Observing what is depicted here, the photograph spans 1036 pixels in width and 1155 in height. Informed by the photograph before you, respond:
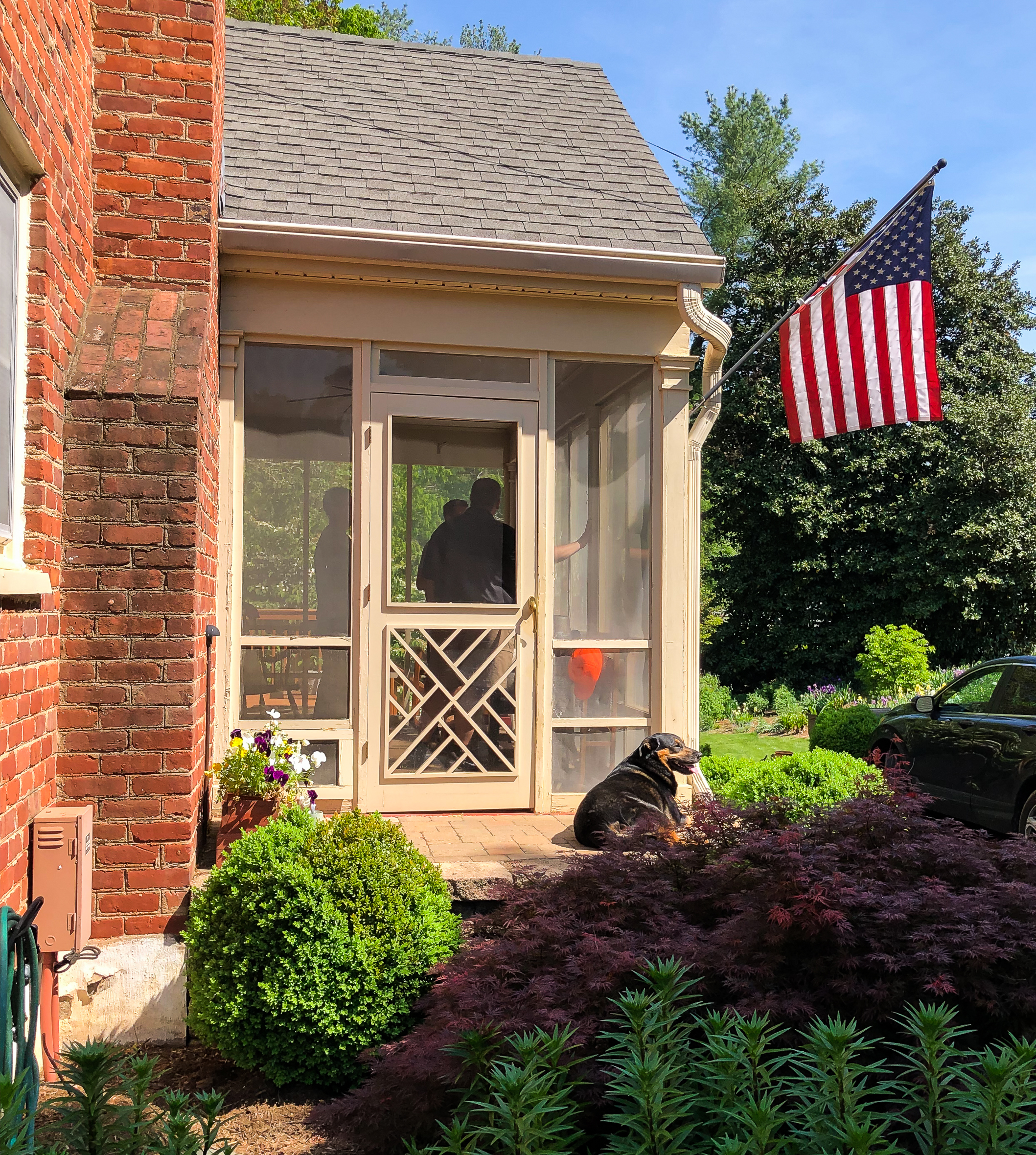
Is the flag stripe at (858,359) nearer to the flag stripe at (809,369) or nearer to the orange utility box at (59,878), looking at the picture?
the flag stripe at (809,369)

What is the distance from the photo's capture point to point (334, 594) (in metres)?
6.29

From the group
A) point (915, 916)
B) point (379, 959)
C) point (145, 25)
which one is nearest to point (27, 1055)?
point (379, 959)

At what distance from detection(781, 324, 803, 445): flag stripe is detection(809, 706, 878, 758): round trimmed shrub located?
527cm

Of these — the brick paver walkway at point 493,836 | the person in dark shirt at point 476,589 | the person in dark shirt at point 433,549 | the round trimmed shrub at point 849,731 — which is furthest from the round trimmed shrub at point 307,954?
the round trimmed shrub at point 849,731

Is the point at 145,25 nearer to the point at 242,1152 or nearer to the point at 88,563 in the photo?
the point at 88,563

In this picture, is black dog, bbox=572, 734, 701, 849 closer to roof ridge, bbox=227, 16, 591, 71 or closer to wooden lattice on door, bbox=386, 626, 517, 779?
wooden lattice on door, bbox=386, 626, 517, 779

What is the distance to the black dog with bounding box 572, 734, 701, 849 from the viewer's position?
549 cm

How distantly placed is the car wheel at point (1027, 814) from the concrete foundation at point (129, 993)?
5506 mm

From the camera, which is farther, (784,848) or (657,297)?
(657,297)

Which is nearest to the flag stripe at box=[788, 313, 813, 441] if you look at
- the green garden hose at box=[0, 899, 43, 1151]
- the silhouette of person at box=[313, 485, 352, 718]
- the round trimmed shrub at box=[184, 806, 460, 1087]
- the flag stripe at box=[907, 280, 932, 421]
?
the flag stripe at box=[907, 280, 932, 421]

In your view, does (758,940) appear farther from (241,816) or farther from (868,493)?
(868,493)

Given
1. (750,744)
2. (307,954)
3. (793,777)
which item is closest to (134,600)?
(307,954)

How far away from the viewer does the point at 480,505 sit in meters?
6.59

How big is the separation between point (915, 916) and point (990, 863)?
0.39 m
